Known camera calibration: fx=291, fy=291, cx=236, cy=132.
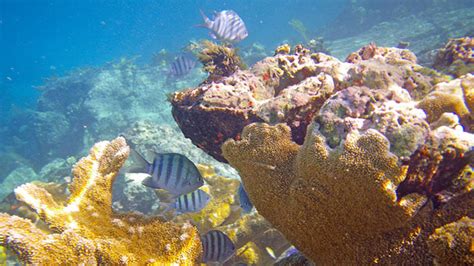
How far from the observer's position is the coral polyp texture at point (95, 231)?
78.0 inches

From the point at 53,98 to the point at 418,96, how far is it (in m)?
18.7

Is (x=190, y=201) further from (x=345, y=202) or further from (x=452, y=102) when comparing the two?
(x=452, y=102)

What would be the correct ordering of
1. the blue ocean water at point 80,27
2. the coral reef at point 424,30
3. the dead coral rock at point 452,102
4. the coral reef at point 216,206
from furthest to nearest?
1. the blue ocean water at point 80,27
2. the coral reef at point 424,30
3. the coral reef at point 216,206
4. the dead coral rock at point 452,102

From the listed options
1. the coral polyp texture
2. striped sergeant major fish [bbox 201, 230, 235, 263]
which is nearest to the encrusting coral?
striped sergeant major fish [bbox 201, 230, 235, 263]

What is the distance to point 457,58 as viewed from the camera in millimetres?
3381

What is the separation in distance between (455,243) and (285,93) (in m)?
1.43

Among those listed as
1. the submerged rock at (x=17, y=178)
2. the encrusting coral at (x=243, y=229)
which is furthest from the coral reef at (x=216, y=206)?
the submerged rock at (x=17, y=178)

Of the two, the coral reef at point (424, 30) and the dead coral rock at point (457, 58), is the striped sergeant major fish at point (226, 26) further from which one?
the coral reef at point (424, 30)

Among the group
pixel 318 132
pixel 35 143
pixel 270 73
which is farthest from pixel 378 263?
pixel 35 143

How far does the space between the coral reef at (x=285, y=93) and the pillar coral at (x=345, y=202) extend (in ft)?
1.19

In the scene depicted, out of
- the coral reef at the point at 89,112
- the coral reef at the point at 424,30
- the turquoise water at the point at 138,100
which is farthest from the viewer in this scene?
the coral reef at the point at 89,112

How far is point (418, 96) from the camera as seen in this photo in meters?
2.53

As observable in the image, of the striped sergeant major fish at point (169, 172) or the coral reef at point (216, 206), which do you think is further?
the coral reef at point (216, 206)

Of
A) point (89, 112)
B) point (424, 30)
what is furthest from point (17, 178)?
point (424, 30)
